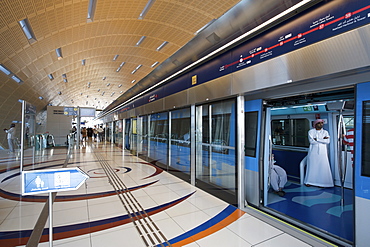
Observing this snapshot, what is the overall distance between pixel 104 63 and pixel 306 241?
40.4 ft

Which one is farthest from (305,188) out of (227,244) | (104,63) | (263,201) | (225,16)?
(104,63)

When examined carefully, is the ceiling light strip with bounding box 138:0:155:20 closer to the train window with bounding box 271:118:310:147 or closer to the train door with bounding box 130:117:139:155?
the train window with bounding box 271:118:310:147

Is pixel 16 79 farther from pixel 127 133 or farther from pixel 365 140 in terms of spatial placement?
pixel 365 140

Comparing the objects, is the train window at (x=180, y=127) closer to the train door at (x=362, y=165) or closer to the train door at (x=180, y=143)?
the train door at (x=180, y=143)

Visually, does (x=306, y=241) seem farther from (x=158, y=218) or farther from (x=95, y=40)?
(x=95, y=40)

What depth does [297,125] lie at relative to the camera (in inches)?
218

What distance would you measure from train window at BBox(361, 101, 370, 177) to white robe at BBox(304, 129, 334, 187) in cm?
276

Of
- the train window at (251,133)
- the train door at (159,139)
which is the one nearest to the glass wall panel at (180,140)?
the train door at (159,139)

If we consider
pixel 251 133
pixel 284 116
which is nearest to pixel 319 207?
pixel 251 133

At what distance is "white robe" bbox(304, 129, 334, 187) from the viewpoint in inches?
178

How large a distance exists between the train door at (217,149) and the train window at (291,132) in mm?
2701

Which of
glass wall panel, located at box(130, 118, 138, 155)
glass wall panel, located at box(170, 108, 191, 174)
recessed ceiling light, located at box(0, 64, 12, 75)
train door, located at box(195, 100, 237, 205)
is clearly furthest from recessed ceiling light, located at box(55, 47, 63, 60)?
train door, located at box(195, 100, 237, 205)

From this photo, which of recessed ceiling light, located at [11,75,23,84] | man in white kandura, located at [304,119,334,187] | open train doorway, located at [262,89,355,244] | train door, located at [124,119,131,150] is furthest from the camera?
train door, located at [124,119,131,150]

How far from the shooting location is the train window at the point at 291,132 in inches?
211
